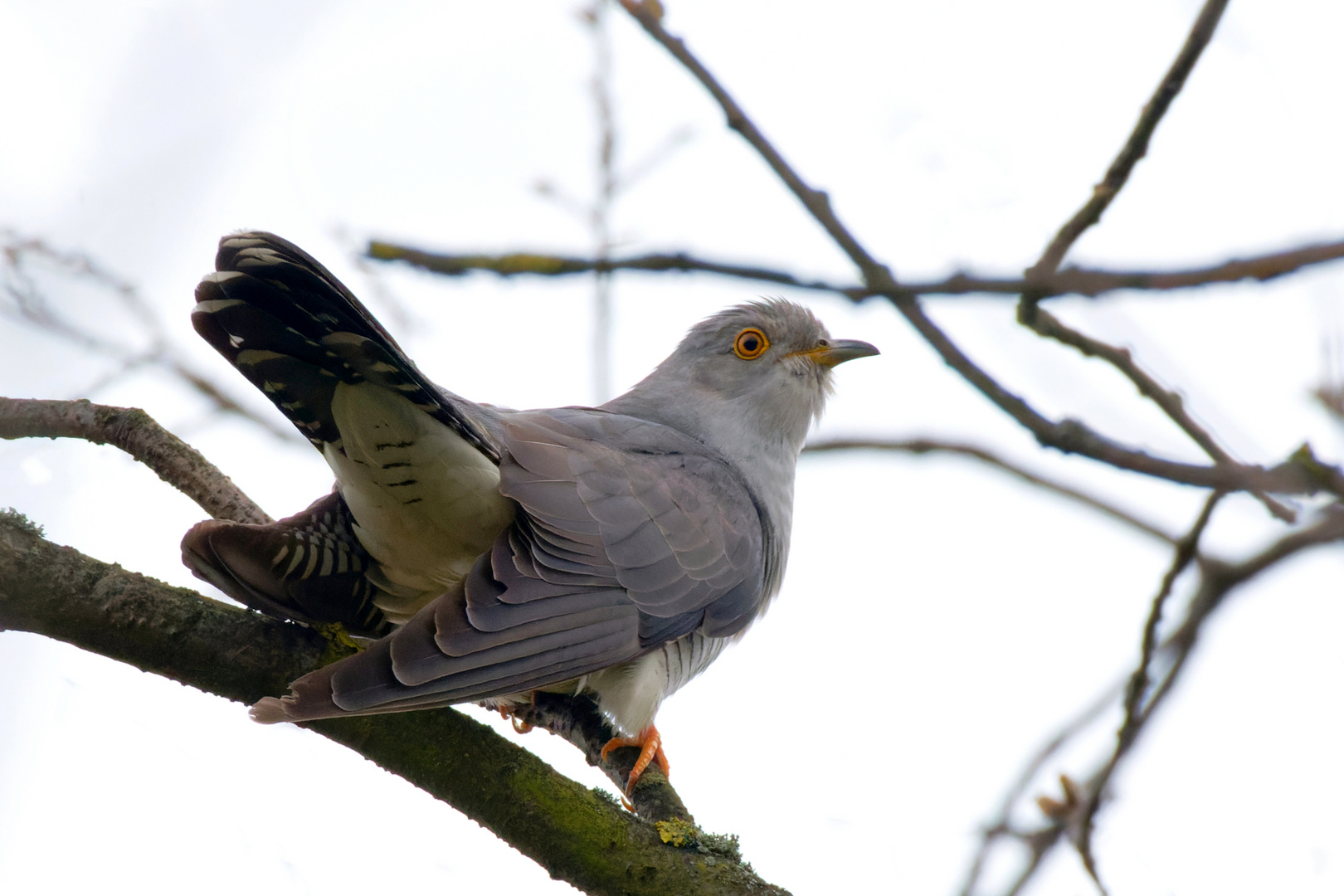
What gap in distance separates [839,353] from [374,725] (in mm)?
3138

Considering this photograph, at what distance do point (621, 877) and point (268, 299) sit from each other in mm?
1820

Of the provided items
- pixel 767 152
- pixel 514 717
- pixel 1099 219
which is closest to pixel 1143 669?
pixel 1099 219

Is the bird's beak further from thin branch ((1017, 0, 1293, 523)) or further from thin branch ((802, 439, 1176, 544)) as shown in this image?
thin branch ((802, 439, 1176, 544))

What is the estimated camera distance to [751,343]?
5418mm

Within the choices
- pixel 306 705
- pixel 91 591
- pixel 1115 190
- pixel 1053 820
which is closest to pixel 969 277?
pixel 1115 190

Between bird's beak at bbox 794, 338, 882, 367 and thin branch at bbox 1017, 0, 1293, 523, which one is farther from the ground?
bird's beak at bbox 794, 338, 882, 367

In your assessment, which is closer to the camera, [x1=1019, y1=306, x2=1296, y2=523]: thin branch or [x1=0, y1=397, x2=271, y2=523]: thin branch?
[x1=1019, y1=306, x2=1296, y2=523]: thin branch

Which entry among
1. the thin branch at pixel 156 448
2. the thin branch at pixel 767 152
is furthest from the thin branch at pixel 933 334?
the thin branch at pixel 156 448

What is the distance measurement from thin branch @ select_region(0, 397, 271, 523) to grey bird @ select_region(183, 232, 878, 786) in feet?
0.93

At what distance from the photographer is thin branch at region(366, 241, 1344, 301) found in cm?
125

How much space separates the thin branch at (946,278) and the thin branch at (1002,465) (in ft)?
0.69

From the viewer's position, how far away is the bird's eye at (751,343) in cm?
541

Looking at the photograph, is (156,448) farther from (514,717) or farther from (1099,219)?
(1099,219)

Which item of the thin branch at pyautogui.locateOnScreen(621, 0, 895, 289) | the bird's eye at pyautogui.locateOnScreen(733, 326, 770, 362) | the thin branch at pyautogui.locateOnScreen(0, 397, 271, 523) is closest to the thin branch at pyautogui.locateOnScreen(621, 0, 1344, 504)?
the thin branch at pyautogui.locateOnScreen(621, 0, 895, 289)
